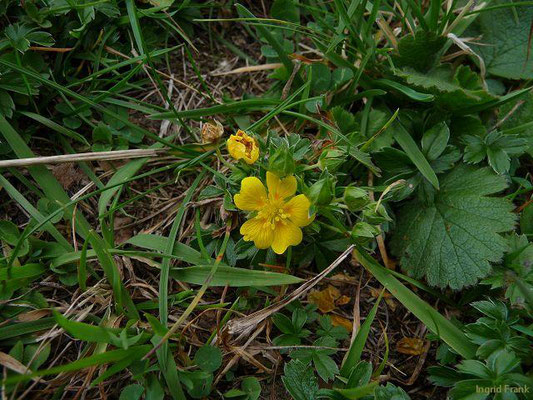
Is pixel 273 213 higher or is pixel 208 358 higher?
pixel 273 213

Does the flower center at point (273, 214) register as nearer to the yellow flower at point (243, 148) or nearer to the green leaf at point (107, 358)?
the yellow flower at point (243, 148)

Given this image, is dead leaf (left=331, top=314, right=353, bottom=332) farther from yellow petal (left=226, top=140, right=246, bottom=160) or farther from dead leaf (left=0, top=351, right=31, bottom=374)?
dead leaf (left=0, top=351, right=31, bottom=374)

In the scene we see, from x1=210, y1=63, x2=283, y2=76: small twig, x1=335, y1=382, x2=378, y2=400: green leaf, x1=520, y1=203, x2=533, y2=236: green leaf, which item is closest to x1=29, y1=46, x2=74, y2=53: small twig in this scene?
x1=210, y1=63, x2=283, y2=76: small twig

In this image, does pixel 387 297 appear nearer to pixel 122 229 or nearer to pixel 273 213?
pixel 273 213

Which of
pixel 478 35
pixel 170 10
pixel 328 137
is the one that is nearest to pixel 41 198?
pixel 170 10

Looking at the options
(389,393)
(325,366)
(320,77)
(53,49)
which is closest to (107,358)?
(325,366)

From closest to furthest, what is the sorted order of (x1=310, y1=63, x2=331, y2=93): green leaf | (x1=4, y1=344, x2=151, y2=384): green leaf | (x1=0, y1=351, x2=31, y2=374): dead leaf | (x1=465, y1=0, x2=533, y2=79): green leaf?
(x1=4, y1=344, x2=151, y2=384): green leaf
(x1=0, y1=351, x2=31, y2=374): dead leaf
(x1=310, y1=63, x2=331, y2=93): green leaf
(x1=465, y1=0, x2=533, y2=79): green leaf
